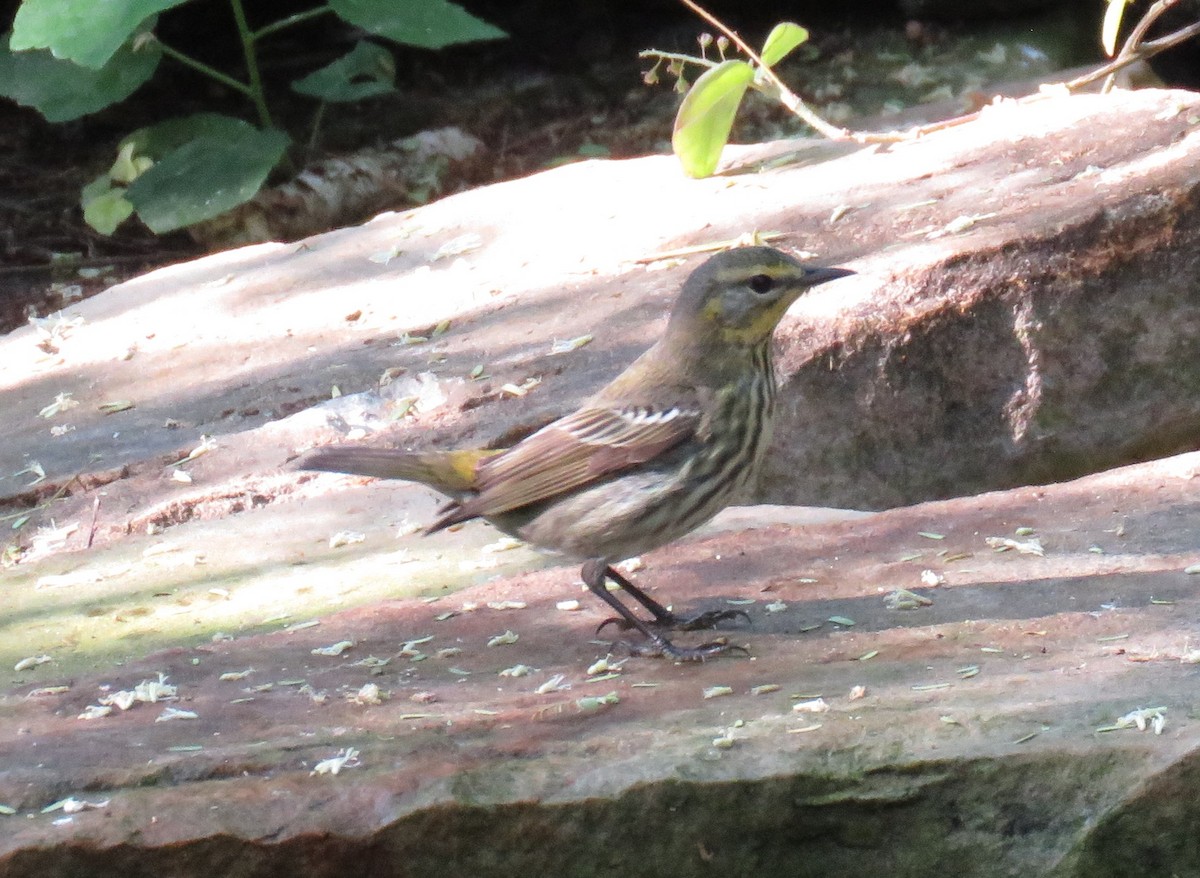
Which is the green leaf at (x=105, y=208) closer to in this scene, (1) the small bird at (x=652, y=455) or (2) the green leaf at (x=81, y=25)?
(2) the green leaf at (x=81, y=25)

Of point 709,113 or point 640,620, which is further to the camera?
point 709,113

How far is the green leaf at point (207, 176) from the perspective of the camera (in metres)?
8.36

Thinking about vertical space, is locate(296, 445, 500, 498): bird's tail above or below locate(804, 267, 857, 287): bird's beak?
below

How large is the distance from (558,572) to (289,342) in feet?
7.22

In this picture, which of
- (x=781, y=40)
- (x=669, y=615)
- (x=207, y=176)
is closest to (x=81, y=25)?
(x=207, y=176)

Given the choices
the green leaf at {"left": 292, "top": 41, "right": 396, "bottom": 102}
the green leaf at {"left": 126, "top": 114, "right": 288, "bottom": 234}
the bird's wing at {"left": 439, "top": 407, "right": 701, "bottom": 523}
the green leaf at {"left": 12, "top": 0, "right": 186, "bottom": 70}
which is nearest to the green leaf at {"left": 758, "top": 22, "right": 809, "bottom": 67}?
the green leaf at {"left": 12, "top": 0, "right": 186, "bottom": 70}

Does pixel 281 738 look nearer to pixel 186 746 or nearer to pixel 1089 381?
pixel 186 746

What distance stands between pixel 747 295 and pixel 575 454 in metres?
0.59

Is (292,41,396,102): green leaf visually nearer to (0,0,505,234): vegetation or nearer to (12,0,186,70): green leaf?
(0,0,505,234): vegetation

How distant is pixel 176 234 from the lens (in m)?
9.90

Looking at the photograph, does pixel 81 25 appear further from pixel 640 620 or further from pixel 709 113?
pixel 640 620

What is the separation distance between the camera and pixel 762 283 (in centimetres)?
385

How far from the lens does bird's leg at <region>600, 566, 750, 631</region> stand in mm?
3607

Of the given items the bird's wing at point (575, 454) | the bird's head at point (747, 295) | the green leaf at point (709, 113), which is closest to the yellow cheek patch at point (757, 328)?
the bird's head at point (747, 295)
